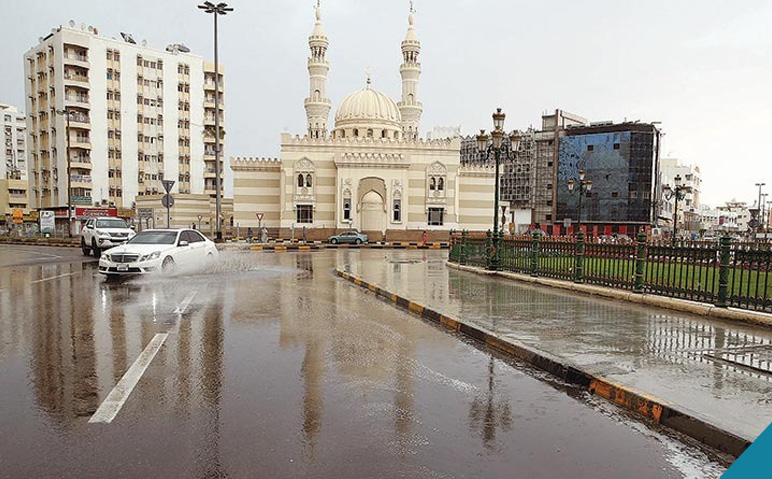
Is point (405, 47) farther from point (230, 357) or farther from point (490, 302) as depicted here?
point (230, 357)

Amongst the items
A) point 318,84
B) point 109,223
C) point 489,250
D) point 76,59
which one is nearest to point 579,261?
point 489,250

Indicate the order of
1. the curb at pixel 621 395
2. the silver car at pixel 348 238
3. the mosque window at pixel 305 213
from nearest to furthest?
→ the curb at pixel 621 395 → the silver car at pixel 348 238 → the mosque window at pixel 305 213

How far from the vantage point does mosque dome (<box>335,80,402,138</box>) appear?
180ft

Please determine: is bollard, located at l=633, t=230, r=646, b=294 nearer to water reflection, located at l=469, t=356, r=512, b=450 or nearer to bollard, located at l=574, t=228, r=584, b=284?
bollard, located at l=574, t=228, r=584, b=284

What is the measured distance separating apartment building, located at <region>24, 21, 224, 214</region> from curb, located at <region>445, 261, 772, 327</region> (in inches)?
2226

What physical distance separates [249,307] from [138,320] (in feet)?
6.98

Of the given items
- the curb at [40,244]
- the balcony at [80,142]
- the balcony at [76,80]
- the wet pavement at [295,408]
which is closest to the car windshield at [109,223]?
the curb at [40,244]

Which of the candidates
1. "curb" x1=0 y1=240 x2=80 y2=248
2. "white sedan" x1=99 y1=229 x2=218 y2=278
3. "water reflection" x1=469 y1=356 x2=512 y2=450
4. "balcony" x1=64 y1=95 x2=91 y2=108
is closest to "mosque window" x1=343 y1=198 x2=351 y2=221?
"curb" x1=0 y1=240 x2=80 y2=248

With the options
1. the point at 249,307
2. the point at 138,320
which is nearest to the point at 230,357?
the point at 138,320

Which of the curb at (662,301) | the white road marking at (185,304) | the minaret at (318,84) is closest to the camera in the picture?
the curb at (662,301)

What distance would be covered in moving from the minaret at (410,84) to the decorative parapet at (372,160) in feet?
41.7

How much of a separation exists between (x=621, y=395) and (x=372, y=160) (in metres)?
44.0

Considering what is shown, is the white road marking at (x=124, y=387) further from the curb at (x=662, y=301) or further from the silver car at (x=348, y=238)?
the silver car at (x=348, y=238)

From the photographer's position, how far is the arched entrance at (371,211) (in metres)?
48.5
